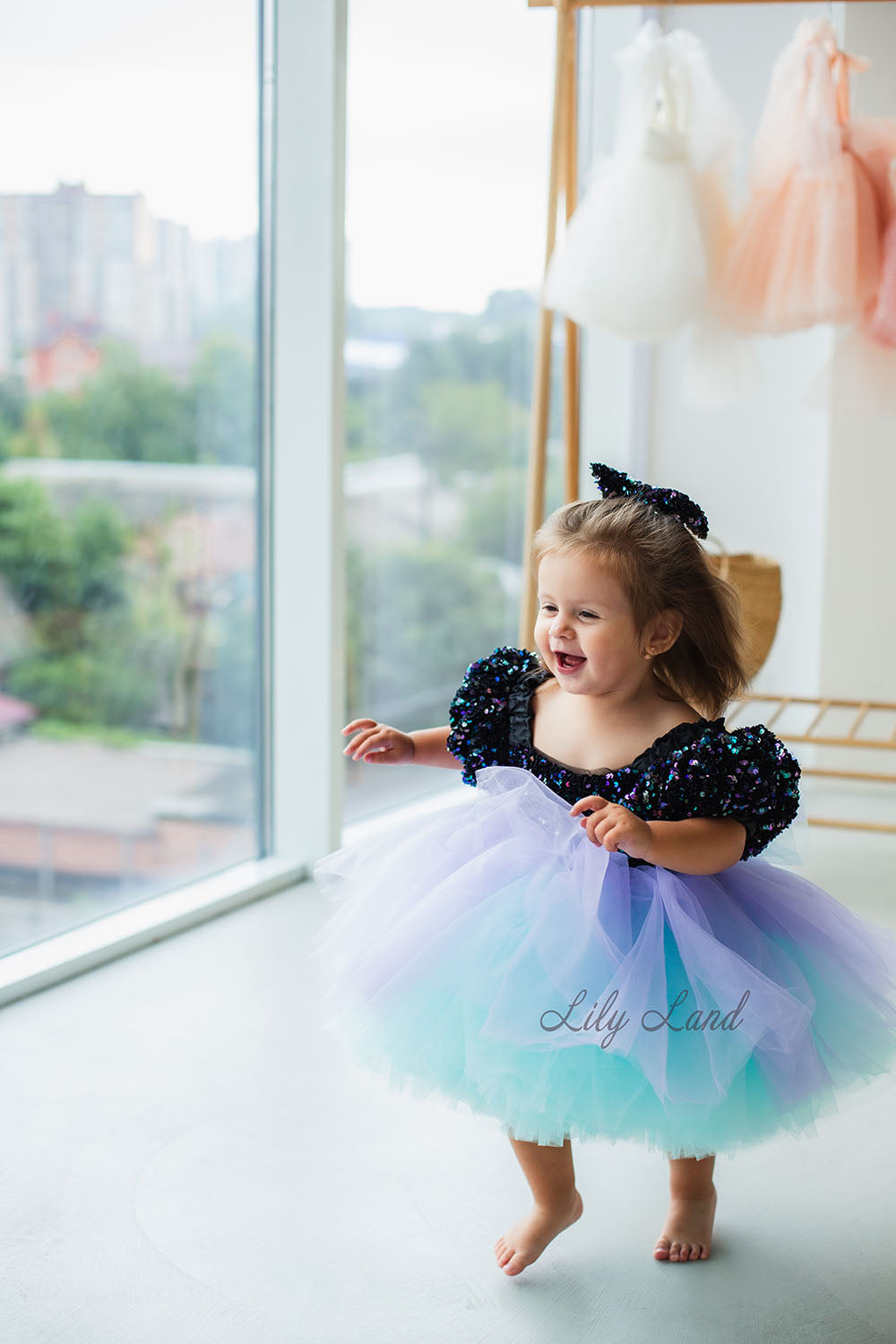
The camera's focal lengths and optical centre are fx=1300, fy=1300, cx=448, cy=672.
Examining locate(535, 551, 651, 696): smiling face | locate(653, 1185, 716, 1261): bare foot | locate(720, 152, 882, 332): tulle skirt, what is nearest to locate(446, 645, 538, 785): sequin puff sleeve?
locate(535, 551, 651, 696): smiling face

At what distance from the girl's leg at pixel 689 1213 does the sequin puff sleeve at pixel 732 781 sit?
1.17 ft

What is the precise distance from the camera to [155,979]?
2061 mm

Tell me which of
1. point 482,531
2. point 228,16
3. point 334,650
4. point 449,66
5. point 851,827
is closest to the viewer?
point 228,16

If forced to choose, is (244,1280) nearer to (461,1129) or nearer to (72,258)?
(461,1129)

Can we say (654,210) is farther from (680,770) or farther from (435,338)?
(680,770)

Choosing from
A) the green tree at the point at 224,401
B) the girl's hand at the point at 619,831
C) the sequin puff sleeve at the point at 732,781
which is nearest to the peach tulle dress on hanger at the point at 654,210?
the green tree at the point at 224,401

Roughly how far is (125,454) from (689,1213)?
1.53 m

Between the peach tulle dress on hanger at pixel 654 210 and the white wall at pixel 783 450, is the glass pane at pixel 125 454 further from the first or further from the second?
the white wall at pixel 783 450

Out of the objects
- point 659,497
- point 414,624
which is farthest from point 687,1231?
point 414,624

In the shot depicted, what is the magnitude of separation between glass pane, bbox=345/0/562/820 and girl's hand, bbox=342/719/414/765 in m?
1.48

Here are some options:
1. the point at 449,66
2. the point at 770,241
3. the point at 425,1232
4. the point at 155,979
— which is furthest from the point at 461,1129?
the point at 449,66

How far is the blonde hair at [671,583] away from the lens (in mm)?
1356

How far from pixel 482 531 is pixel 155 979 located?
1.74 metres

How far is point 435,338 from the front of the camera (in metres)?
3.21
